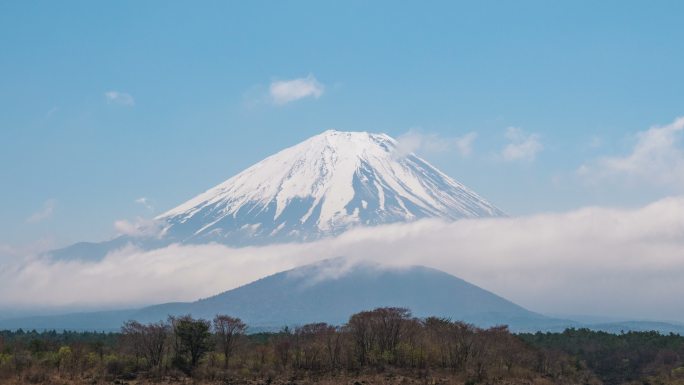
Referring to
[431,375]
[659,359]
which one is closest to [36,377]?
[431,375]

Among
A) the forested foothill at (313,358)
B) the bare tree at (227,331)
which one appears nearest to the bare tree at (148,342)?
the forested foothill at (313,358)

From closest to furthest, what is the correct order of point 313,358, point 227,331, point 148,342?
point 148,342, point 313,358, point 227,331

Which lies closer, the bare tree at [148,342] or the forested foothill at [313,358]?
the forested foothill at [313,358]

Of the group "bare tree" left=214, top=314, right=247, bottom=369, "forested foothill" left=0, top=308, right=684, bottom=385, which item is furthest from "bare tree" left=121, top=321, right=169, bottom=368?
"bare tree" left=214, top=314, right=247, bottom=369

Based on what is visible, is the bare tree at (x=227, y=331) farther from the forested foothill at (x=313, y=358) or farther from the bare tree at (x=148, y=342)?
the bare tree at (x=148, y=342)

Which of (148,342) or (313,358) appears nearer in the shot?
(148,342)

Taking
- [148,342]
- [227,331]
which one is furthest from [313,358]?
[148,342]

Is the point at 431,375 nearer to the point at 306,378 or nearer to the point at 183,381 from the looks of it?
the point at 306,378

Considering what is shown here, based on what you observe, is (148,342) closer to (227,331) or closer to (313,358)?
(227,331)

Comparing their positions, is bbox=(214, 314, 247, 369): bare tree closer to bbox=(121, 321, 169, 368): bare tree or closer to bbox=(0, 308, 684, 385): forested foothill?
bbox=(0, 308, 684, 385): forested foothill

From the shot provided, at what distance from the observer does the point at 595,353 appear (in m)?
111

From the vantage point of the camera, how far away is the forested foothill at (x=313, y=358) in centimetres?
6562

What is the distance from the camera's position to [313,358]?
74188mm

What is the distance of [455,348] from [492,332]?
20.4 feet
